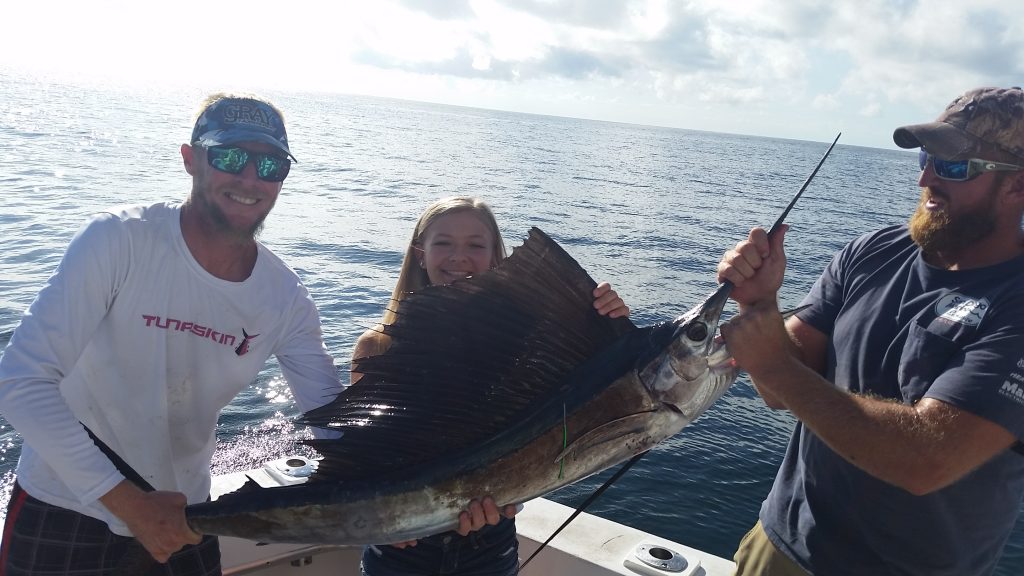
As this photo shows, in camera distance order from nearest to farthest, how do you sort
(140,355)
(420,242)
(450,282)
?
1. (140,355)
2. (450,282)
3. (420,242)

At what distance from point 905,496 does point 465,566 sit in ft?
3.83

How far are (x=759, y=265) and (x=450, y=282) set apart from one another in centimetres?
95

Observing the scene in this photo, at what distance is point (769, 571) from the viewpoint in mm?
2031

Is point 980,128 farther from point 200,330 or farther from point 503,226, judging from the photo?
point 503,226

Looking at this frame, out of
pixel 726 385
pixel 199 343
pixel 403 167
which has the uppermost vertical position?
pixel 726 385

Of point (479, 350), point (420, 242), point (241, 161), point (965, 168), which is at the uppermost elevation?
point (965, 168)

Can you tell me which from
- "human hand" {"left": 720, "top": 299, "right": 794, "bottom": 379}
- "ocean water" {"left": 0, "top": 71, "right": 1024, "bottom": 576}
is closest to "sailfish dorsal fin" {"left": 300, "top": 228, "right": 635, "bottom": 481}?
"human hand" {"left": 720, "top": 299, "right": 794, "bottom": 379}

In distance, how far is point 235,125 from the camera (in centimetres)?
207

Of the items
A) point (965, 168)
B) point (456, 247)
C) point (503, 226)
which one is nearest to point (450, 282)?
point (456, 247)

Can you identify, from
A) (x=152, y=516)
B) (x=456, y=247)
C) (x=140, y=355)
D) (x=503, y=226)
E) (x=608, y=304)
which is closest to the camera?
(x=152, y=516)

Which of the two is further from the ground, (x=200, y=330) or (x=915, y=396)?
(x=915, y=396)

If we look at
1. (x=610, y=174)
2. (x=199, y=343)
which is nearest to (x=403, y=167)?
(x=610, y=174)

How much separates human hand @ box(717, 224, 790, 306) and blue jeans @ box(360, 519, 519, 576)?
3.31ft

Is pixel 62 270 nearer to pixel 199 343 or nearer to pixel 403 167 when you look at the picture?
pixel 199 343
